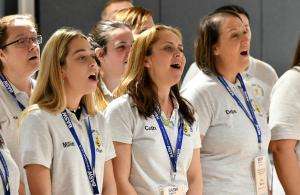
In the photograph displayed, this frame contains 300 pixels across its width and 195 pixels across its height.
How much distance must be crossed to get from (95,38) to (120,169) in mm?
1016

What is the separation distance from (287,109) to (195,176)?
61 cm

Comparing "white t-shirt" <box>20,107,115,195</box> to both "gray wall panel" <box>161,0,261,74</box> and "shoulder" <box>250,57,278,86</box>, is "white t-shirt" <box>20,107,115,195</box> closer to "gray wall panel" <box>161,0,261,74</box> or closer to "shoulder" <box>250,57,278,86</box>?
"shoulder" <box>250,57,278,86</box>

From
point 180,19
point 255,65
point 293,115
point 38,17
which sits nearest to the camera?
point 293,115

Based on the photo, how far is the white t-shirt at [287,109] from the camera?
149 inches

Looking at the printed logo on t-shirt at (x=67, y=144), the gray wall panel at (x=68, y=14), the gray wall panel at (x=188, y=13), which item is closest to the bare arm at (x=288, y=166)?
the printed logo on t-shirt at (x=67, y=144)

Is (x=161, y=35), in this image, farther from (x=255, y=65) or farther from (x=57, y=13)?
(x=57, y=13)

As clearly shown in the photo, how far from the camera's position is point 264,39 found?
6.72m

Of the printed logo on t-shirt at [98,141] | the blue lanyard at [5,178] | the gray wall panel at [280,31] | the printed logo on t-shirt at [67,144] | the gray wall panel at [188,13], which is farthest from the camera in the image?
the gray wall panel at [280,31]

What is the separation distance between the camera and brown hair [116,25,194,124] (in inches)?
136

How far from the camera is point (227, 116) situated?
144 inches

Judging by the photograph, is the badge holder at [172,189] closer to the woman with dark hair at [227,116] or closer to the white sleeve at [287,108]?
the woman with dark hair at [227,116]

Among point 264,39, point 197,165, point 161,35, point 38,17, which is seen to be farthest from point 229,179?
point 264,39

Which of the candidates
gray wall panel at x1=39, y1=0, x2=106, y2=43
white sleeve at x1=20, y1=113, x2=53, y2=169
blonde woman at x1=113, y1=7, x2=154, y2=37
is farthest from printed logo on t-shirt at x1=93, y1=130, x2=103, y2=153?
gray wall panel at x1=39, y1=0, x2=106, y2=43

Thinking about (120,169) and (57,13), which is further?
(57,13)
